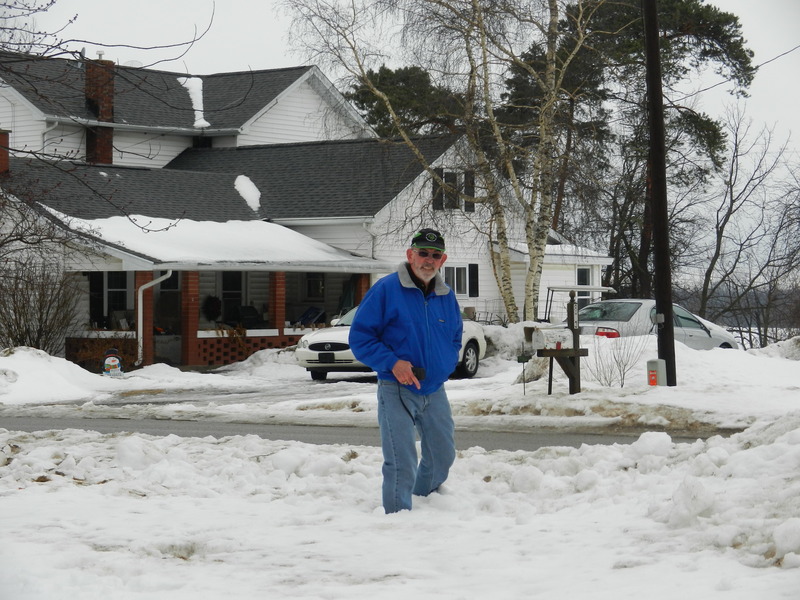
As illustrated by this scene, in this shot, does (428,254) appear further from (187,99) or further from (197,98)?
(197,98)

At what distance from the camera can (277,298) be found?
101 ft

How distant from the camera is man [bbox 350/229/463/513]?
26.9 feet

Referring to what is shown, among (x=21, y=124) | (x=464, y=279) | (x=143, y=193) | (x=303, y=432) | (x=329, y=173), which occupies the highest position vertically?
(x=21, y=124)

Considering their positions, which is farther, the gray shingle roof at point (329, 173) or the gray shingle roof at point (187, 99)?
the gray shingle roof at point (187, 99)

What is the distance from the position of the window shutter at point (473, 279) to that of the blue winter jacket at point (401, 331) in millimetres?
29164

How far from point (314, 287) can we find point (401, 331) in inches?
1121

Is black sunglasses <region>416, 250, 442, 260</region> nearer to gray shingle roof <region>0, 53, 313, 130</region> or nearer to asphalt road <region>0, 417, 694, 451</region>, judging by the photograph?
asphalt road <region>0, 417, 694, 451</region>

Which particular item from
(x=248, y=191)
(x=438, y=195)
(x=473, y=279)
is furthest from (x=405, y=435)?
(x=473, y=279)

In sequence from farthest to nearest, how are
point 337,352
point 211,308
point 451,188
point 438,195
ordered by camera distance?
point 211,308, point 438,195, point 451,188, point 337,352

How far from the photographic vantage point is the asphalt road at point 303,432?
44.2ft

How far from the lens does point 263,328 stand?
106 ft

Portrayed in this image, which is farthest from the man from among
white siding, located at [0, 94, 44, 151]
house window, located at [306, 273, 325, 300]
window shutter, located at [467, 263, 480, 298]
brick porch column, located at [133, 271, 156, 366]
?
white siding, located at [0, 94, 44, 151]

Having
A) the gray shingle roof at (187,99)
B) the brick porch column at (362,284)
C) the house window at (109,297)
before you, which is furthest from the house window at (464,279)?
the house window at (109,297)

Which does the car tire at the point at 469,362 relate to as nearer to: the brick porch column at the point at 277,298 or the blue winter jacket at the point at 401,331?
the brick porch column at the point at 277,298
